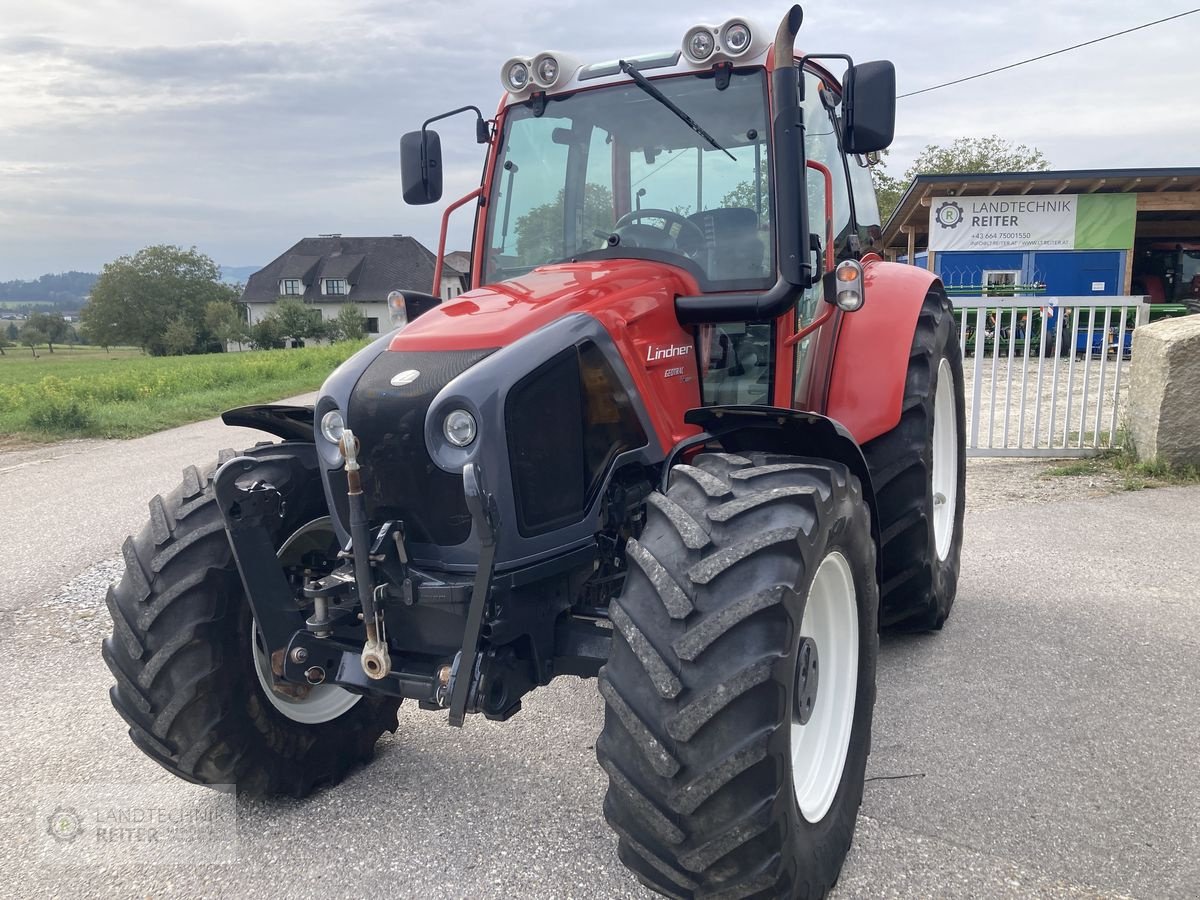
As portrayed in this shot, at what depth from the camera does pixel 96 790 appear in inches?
127

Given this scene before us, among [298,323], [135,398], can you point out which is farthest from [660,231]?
[298,323]

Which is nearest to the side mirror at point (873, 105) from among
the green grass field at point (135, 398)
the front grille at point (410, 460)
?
the front grille at point (410, 460)

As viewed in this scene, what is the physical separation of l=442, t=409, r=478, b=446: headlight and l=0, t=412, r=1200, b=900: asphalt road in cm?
126

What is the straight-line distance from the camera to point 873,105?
3.20 meters

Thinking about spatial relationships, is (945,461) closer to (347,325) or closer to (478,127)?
(478,127)

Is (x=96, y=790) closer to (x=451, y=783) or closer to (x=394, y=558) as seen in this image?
(x=451, y=783)

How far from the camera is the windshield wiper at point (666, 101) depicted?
3244 mm

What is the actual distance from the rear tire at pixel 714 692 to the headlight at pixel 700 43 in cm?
171

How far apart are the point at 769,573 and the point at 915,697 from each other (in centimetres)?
191

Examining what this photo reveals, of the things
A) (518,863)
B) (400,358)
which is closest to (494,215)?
(400,358)

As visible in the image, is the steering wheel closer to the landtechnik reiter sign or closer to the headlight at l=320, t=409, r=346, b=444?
the headlight at l=320, t=409, r=346, b=444

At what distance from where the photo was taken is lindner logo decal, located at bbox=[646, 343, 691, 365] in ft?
9.82

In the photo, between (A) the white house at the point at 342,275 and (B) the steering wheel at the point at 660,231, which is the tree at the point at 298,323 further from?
(B) the steering wheel at the point at 660,231

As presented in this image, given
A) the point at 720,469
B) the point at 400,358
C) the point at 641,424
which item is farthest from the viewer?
the point at 641,424
